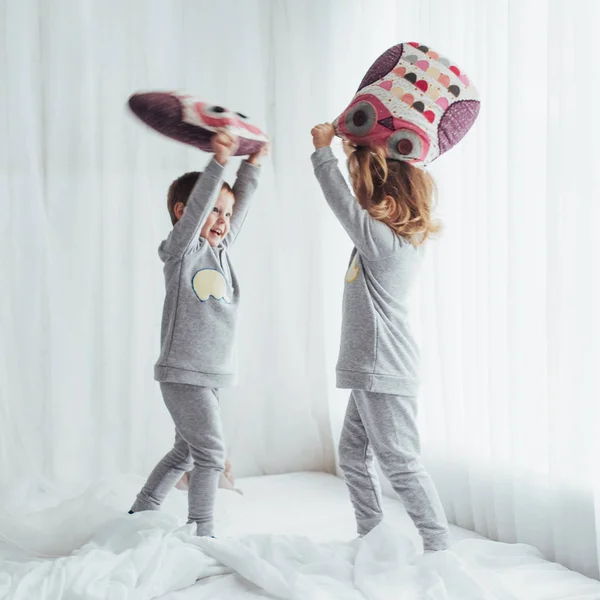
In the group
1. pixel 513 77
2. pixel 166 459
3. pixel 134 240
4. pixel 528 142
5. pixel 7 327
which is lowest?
pixel 166 459

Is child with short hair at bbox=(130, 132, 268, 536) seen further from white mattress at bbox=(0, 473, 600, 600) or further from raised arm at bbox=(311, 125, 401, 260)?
raised arm at bbox=(311, 125, 401, 260)

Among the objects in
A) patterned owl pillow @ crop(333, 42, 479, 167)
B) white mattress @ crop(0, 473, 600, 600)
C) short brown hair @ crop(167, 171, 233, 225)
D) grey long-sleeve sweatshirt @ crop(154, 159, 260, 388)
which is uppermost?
patterned owl pillow @ crop(333, 42, 479, 167)

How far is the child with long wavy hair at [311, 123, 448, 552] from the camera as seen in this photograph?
163 cm

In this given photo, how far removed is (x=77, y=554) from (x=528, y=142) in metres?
1.37

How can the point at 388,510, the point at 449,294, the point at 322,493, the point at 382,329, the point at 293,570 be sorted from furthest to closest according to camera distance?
the point at 322,493 → the point at 388,510 → the point at 449,294 → the point at 382,329 → the point at 293,570

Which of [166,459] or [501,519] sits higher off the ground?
[166,459]

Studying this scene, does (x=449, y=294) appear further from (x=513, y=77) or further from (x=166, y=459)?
(x=166, y=459)

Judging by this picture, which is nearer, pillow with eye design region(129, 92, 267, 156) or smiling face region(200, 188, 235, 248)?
pillow with eye design region(129, 92, 267, 156)

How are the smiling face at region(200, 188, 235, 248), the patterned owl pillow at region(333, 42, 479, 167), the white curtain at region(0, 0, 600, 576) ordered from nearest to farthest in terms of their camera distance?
the patterned owl pillow at region(333, 42, 479, 167) → the white curtain at region(0, 0, 600, 576) → the smiling face at region(200, 188, 235, 248)

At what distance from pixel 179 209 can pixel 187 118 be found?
260mm

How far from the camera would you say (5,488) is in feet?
7.17

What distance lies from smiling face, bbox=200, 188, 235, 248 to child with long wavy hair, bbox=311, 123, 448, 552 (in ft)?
0.94

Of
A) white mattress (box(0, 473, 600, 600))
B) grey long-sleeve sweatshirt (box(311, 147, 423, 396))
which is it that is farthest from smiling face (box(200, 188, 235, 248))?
white mattress (box(0, 473, 600, 600))

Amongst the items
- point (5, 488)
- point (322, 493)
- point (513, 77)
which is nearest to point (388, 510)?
point (322, 493)
